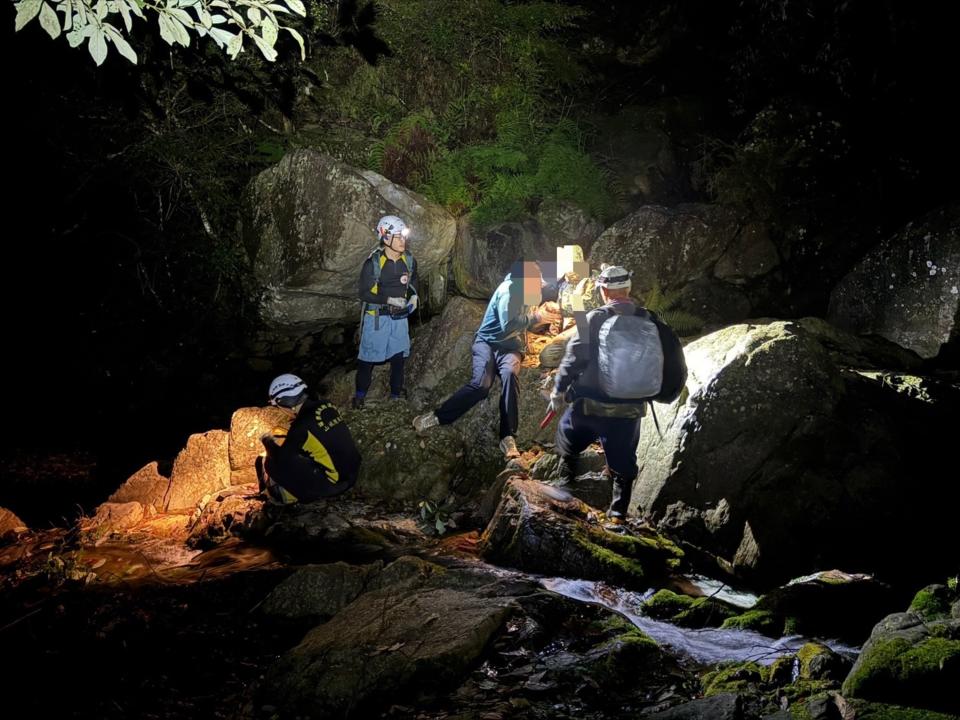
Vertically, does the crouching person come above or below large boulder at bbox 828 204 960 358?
below

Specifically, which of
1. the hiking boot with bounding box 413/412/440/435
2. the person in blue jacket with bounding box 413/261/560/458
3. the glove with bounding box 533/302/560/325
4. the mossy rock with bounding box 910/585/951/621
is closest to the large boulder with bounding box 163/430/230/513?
the hiking boot with bounding box 413/412/440/435

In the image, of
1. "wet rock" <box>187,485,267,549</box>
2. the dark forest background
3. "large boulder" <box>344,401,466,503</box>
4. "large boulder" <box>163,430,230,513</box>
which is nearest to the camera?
"wet rock" <box>187,485,267,549</box>

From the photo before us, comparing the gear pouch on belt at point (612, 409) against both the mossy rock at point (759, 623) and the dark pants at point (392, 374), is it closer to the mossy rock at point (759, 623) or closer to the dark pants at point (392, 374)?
the mossy rock at point (759, 623)

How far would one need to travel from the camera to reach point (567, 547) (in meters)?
6.08

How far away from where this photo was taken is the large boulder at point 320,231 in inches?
400

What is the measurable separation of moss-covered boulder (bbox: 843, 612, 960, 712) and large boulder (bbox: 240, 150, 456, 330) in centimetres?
852

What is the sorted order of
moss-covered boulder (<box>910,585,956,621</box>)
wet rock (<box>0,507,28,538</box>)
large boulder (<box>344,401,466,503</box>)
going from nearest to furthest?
moss-covered boulder (<box>910,585,956,621</box>) → wet rock (<box>0,507,28,538</box>) → large boulder (<box>344,401,466,503</box>)

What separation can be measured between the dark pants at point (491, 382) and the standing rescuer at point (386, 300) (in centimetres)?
136

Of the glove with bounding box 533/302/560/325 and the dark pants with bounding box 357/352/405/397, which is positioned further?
the dark pants with bounding box 357/352/405/397

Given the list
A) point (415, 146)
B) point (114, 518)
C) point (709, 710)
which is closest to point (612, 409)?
point (709, 710)

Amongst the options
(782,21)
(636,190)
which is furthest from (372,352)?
(782,21)

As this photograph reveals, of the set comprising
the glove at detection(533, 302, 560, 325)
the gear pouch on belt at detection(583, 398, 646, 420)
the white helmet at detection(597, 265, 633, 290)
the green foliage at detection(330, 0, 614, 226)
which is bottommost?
the gear pouch on belt at detection(583, 398, 646, 420)

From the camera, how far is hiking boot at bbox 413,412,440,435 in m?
8.66

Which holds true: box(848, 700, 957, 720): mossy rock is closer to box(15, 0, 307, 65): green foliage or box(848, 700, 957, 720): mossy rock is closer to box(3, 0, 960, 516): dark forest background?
box(15, 0, 307, 65): green foliage
